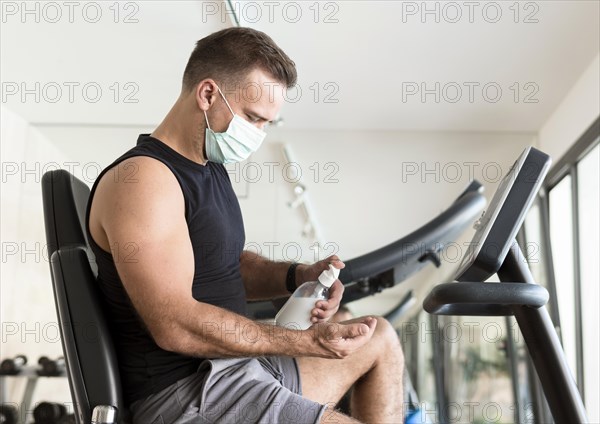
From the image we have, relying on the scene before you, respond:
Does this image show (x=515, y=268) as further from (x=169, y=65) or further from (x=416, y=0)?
(x=169, y=65)

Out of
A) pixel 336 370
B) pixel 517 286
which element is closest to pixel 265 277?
pixel 336 370

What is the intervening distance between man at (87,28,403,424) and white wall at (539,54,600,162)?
2621mm

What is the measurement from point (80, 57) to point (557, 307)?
3202 mm

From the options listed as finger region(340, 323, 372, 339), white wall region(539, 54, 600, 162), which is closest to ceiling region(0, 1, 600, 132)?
white wall region(539, 54, 600, 162)

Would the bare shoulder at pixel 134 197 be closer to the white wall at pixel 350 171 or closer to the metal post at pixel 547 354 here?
the metal post at pixel 547 354

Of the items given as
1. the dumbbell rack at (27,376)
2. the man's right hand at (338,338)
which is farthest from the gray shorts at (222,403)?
the dumbbell rack at (27,376)

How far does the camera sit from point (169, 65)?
3.96 metres

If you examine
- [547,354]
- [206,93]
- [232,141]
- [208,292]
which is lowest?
[547,354]

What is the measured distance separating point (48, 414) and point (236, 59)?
2.49m

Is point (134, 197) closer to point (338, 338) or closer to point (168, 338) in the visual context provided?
point (168, 338)

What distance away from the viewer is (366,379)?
1658mm

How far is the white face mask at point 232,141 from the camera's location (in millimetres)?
1586

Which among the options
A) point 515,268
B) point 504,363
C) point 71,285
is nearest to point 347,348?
point 515,268

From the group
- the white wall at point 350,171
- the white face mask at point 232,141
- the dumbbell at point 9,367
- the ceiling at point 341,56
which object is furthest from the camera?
the white wall at point 350,171
